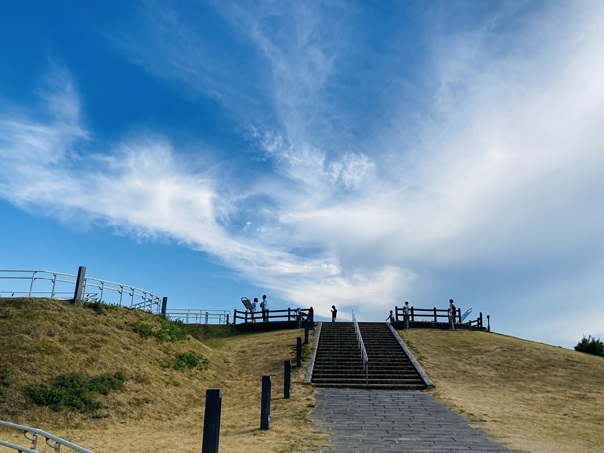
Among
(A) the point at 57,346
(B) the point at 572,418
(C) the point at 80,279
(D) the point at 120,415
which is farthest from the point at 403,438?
(C) the point at 80,279

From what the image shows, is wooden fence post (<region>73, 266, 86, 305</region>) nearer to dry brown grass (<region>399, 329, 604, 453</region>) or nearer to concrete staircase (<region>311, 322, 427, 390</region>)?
concrete staircase (<region>311, 322, 427, 390</region>)

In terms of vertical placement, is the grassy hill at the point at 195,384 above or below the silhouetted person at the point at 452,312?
below

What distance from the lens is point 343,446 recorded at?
8844 millimetres

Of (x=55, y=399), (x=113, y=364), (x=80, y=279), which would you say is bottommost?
(x=55, y=399)

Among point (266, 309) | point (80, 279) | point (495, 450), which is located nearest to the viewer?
point (495, 450)

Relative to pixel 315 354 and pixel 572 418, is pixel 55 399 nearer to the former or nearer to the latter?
pixel 315 354

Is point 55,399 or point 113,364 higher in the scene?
point 113,364

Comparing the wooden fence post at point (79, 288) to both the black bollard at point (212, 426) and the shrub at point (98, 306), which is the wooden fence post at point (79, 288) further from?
the black bollard at point (212, 426)

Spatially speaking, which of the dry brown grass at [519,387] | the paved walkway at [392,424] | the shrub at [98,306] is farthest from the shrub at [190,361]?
the dry brown grass at [519,387]

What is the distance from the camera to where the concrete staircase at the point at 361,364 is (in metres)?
17.0

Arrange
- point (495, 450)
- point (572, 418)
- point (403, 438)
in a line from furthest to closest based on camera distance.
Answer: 1. point (572, 418)
2. point (403, 438)
3. point (495, 450)

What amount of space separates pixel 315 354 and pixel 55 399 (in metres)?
11.7

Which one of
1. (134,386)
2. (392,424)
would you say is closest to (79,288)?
(134,386)

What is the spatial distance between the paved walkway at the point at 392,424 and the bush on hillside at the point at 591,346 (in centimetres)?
1586
